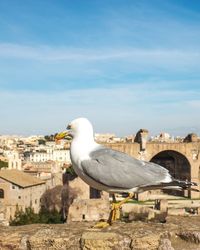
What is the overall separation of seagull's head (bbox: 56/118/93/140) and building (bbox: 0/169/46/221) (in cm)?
2549

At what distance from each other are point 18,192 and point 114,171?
93.0 feet

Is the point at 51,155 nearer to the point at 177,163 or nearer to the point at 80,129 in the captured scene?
→ the point at 177,163

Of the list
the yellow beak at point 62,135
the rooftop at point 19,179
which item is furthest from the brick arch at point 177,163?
the yellow beak at point 62,135

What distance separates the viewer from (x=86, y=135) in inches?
172

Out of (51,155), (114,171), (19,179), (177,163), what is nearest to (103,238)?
(114,171)

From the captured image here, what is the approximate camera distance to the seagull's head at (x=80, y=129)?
14.4 feet

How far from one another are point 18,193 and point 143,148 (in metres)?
11.8

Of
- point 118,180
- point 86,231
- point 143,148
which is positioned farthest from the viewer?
point 143,148

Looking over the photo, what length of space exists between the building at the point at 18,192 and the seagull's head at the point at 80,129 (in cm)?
2549

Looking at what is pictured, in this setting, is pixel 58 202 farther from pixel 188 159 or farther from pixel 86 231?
pixel 86 231

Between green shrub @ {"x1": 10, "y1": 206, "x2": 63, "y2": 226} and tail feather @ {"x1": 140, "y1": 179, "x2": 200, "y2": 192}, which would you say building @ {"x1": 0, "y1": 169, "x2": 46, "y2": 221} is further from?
tail feather @ {"x1": 140, "y1": 179, "x2": 200, "y2": 192}

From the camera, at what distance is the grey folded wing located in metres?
4.17

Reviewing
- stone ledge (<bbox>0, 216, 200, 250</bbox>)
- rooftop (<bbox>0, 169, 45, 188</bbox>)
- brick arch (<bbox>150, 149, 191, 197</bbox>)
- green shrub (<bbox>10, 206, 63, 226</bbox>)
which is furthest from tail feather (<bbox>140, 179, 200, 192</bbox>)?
brick arch (<bbox>150, 149, 191, 197</bbox>)

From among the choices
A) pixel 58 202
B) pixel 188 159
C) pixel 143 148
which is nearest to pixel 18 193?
pixel 58 202
